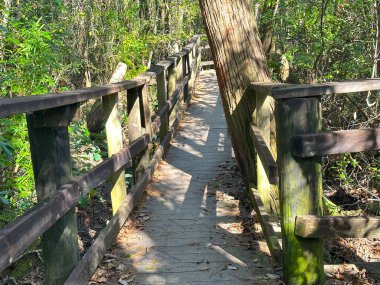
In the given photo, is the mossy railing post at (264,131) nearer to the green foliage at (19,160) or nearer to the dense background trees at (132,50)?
the dense background trees at (132,50)

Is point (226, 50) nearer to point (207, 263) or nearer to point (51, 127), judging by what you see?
point (207, 263)

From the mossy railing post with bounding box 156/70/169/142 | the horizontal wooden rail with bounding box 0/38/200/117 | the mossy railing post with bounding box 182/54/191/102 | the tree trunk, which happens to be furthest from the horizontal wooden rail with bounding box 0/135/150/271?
the mossy railing post with bounding box 182/54/191/102

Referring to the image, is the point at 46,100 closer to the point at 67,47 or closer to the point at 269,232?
the point at 269,232

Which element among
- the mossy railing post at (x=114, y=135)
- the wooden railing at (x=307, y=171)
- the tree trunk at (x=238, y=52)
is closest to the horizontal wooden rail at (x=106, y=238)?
the mossy railing post at (x=114, y=135)

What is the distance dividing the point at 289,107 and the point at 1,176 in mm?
4350

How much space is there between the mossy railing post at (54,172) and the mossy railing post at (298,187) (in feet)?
4.43

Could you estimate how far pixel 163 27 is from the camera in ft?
55.3

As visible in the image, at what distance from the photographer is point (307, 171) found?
10.9 feet

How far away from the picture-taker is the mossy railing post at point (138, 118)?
5.59 metres

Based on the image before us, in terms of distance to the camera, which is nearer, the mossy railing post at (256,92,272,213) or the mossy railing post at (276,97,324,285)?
the mossy railing post at (276,97,324,285)

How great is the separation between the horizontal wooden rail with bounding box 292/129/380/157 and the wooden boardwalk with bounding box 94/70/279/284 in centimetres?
106

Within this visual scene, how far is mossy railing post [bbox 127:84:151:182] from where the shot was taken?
18.3 feet

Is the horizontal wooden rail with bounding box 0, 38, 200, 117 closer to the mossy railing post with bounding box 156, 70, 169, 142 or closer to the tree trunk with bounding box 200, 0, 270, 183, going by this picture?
the tree trunk with bounding box 200, 0, 270, 183

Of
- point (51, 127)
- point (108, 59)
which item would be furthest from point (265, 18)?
point (51, 127)
